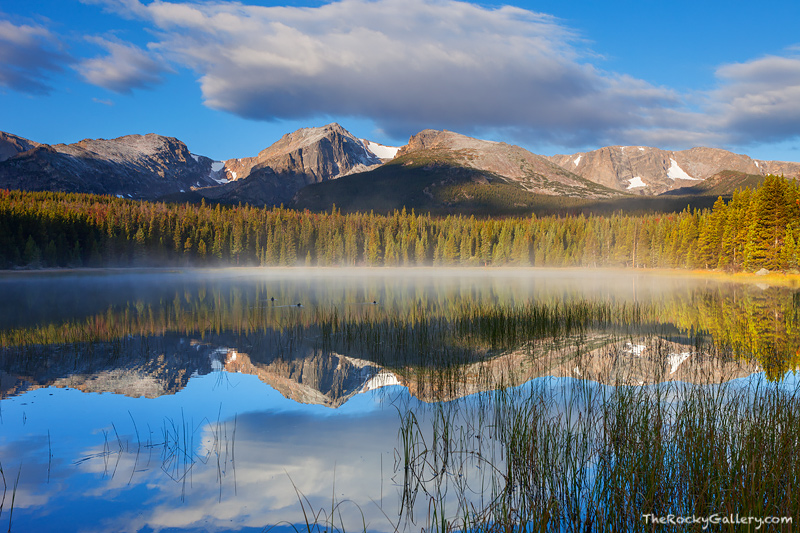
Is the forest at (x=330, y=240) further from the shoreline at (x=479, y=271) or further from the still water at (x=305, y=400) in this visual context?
the still water at (x=305, y=400)

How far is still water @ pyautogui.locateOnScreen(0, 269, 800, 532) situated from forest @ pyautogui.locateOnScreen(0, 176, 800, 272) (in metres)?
61.7

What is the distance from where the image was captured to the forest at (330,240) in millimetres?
89312

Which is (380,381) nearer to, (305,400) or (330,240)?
(305,400)

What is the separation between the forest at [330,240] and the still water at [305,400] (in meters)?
61.7

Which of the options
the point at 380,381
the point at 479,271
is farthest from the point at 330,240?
the point at 380,381

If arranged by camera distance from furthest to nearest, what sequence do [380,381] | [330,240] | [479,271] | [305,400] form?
[330,240], [479,271], [380,381], [305,400]

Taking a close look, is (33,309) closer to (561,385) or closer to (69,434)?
(69,434)

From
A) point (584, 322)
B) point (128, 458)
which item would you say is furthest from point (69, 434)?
point (584, 322)

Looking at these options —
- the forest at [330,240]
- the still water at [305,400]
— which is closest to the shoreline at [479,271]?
the forest at [330,240]

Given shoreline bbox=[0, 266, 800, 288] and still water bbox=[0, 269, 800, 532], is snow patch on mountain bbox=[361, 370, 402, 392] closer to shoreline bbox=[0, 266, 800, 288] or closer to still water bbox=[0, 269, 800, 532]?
still water bbox=[0, 269, 800, 532]

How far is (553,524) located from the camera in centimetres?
530

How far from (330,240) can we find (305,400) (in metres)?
118

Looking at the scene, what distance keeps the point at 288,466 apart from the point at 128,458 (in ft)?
9.26

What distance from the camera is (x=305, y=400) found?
11.7 meters
